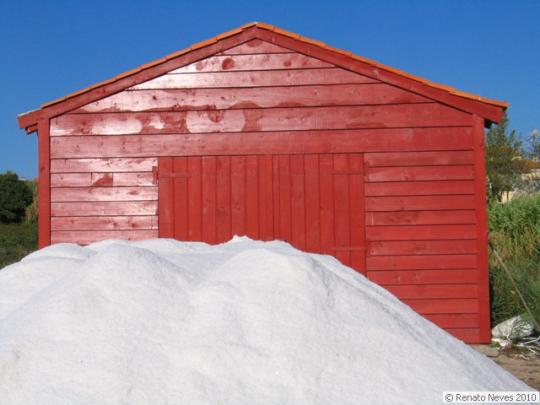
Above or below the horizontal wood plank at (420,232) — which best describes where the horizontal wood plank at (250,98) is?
above

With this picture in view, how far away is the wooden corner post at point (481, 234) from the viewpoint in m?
7.09

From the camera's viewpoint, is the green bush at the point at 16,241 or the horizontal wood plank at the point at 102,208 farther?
the green bush at the point at 16,241

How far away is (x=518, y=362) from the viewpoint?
6785 mm

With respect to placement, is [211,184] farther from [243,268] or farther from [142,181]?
[243,268]

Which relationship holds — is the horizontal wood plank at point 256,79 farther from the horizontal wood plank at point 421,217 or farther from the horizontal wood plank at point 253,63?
the horizontal wood plank at point 421,217

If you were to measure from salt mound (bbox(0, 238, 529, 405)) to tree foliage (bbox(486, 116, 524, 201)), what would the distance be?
19.1 m

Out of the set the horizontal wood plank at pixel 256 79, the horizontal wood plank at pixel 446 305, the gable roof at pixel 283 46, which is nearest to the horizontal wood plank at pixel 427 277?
the horizontal wood plank at pixel 446 305

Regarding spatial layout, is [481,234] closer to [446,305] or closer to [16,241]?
[446,305]

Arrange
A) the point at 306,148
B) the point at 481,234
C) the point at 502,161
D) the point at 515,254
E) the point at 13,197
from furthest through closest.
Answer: the point at 502,161 < the point at 13,197 < the point at 515,254 < the point at 306,148 < the point at 481,234

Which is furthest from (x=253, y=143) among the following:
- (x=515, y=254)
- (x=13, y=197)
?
(x=13, y=197)

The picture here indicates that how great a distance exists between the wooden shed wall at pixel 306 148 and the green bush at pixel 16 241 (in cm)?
681

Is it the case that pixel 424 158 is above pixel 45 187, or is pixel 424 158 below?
above

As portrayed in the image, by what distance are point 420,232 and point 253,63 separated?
2839mm

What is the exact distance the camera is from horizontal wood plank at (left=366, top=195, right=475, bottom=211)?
7152 millimetres
